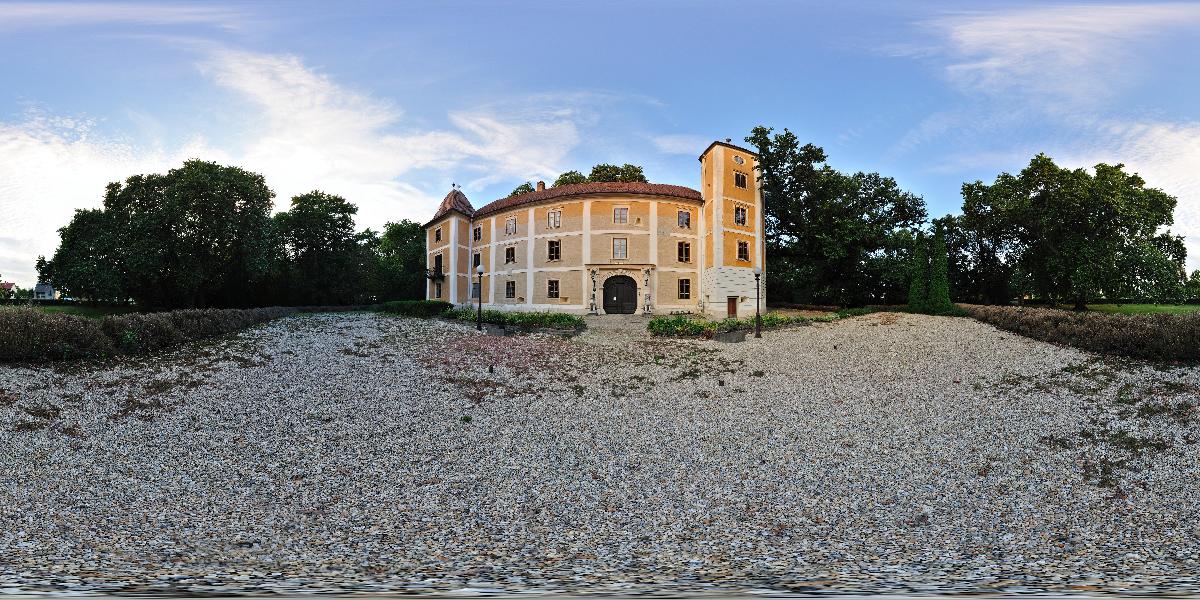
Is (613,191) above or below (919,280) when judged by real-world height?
above

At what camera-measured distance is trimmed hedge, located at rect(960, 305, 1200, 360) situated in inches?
549

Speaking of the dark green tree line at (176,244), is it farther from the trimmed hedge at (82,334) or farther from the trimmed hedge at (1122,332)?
the trimmed hedge at (1122,332)

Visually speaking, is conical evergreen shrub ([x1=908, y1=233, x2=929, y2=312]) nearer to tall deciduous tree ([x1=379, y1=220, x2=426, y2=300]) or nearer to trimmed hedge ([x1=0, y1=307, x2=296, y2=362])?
trimmed hedge ([x1=0, y1=307, x2=296, y2=362])

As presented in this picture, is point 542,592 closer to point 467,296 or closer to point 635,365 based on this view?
point 635,365

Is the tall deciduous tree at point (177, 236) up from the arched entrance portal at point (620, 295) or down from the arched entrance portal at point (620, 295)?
up

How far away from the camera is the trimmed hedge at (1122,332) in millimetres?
13953

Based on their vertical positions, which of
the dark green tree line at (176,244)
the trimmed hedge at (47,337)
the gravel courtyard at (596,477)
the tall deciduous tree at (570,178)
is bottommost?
the gravel courtyard at (596,477)

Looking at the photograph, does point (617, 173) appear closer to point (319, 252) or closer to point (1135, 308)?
point (319, 252)

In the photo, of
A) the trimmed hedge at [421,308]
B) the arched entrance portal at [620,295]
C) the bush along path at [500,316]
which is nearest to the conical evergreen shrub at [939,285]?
the arched entrance portal at [620,295]

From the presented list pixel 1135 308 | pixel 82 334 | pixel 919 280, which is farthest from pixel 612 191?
pixel 1135 308

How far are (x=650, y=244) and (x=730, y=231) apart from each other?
522 centimetres

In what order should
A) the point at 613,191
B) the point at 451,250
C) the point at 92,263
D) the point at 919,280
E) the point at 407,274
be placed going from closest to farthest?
1. the point at 919,280
2. the point at 92,263
3. the point at 613,191
4. the point at 451,250
5. the point at 407,274

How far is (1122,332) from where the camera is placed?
50.7 ft

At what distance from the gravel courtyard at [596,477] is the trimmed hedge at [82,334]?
1.05m
